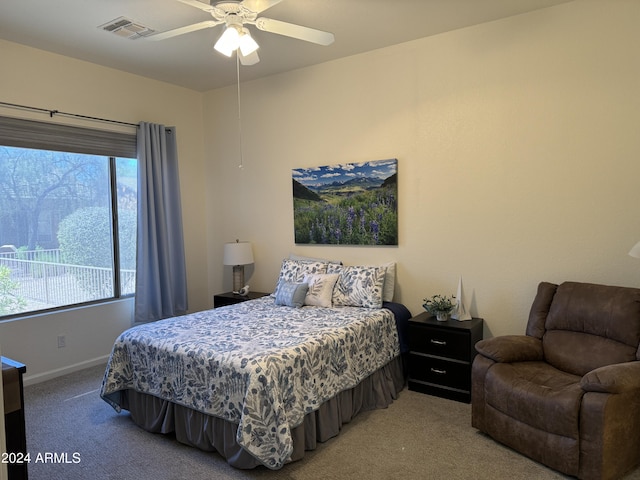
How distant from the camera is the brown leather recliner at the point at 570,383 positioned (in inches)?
88.6

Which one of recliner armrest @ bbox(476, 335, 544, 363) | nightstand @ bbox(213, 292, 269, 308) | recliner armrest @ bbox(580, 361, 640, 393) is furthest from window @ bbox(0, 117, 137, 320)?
recliner armrest @ bbox(580, 361, 640, 393)

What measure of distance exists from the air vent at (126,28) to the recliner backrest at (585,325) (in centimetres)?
360

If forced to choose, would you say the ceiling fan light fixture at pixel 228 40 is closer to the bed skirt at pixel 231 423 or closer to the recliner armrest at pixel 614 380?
the bed skirt at pixel 231 423

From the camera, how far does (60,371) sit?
13.2 feet

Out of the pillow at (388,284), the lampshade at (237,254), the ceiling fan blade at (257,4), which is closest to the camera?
the ceiling fan blade at (257,4)

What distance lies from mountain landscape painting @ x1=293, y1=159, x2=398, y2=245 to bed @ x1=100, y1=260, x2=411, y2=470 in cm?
51

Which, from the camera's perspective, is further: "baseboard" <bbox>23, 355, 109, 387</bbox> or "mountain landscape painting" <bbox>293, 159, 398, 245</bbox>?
"mountain landscape painting" <bbox>293, 159, 398, 245</bbox>

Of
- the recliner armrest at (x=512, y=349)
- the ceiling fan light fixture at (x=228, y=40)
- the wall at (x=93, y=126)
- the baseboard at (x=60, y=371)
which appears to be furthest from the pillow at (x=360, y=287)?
the baseboard at (x=60, y=371)

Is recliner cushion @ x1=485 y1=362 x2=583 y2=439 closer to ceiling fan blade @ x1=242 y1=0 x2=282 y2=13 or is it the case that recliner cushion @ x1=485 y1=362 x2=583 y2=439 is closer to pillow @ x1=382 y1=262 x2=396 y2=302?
pillow @ x1=382 y1=262 x2=396 y2=302

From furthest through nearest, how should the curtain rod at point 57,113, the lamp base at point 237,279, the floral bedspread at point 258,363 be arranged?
the lamp base at point 237,279
the curtain rod at point 57,113
the floral bedspread at point 258,363

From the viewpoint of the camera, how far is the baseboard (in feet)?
12.5

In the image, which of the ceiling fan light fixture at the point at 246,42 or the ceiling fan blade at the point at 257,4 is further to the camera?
the ceiling fan light fixture at the point at 246,42

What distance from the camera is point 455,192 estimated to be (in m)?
3.70

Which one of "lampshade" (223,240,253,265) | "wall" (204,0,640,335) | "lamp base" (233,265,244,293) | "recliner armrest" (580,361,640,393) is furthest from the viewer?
"lamp base" (233,265,244,293)
